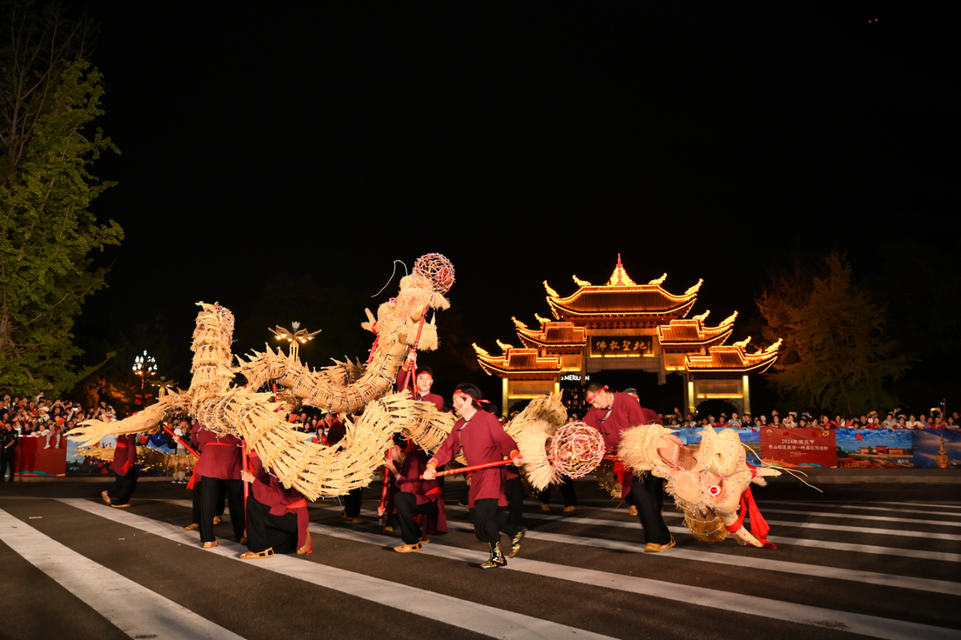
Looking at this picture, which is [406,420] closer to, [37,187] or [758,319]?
[37,187]

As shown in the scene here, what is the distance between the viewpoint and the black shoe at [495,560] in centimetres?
633

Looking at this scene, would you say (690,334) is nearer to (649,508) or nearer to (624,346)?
(624,346)

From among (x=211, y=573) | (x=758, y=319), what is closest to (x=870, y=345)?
(x=758, y=319)

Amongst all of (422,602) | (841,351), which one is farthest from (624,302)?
(422,602)

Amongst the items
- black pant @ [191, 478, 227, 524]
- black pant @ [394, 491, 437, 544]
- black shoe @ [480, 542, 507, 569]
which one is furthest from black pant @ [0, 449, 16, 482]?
black shoe @ [480, 542, 507, 569]

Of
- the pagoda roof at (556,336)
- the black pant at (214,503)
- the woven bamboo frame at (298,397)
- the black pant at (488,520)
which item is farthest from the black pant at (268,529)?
the pagoda roof at (556,336)

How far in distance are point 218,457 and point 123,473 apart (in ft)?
15.2

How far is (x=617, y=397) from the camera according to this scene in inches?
329

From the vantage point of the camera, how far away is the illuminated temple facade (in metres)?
34.1

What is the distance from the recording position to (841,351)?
3009 cm

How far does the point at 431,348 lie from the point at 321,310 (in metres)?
31.8

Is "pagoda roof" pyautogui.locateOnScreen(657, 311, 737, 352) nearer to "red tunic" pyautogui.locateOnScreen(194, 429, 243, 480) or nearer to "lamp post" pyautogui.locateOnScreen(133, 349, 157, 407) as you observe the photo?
"lamp post" pyautogui.locateOnScreen(133, 349, 157, 407)

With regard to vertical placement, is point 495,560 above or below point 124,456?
below

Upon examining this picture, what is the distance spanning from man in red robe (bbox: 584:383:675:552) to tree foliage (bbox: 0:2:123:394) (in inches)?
648
